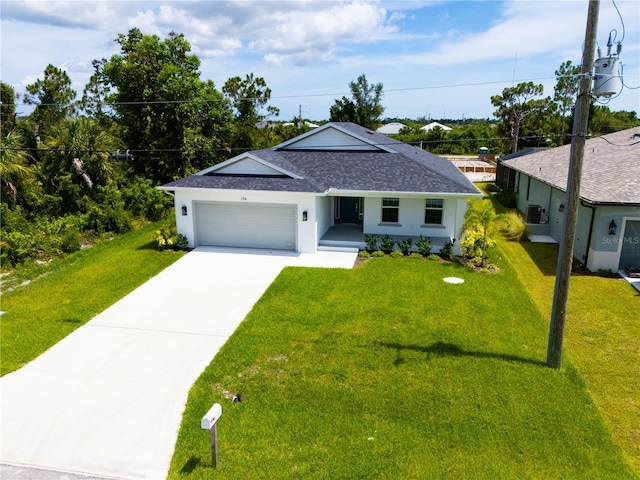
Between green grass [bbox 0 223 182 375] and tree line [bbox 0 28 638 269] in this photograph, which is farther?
tree line [bbox 0 28 638 269]

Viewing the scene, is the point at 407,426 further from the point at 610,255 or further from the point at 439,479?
the point at 610,255

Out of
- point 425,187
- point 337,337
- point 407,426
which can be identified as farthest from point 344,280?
point 407,426

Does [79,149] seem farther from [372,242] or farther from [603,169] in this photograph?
[603,169]

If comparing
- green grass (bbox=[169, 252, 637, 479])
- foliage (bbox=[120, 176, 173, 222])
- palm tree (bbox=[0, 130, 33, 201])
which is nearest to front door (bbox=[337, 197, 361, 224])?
green grass (bbox=[169, 252, 637, 479])

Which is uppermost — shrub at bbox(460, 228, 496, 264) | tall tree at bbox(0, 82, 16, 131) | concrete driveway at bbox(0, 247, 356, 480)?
tall tree at bbox(0, 82, 16, 131)

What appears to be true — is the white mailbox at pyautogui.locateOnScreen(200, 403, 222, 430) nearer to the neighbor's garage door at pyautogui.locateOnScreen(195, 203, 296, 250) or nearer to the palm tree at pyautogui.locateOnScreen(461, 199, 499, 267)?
the neighbor's garage door at pyautogui.locateOnScreen(195, 203, 296, 250)

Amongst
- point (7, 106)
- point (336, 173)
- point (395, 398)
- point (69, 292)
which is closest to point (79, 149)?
point (69, 292)

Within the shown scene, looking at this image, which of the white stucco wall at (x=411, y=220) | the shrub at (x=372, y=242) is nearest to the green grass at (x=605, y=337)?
the white stucco wall at (x=411, y=220)

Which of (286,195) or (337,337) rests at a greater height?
(286,195)

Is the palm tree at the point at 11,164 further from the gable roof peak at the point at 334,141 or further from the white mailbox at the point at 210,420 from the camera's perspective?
the white mailbox at the point at 210,420
